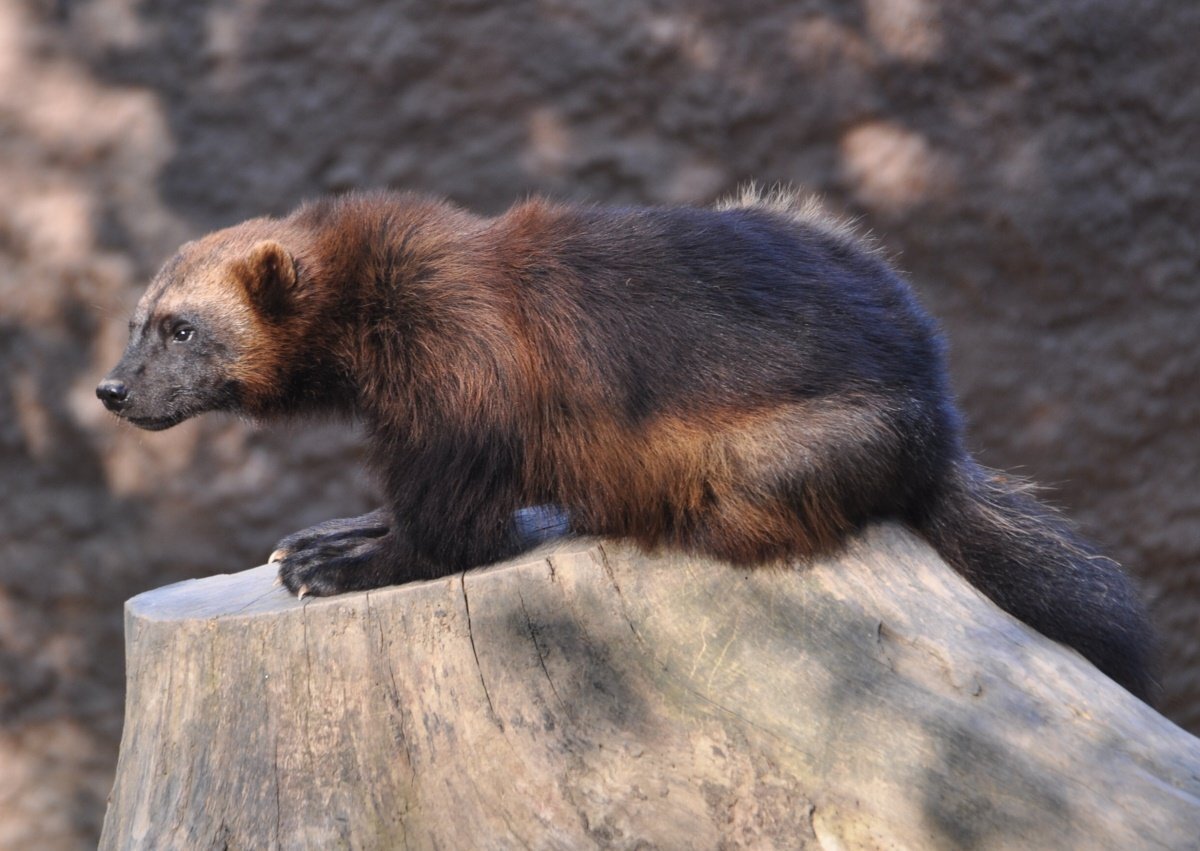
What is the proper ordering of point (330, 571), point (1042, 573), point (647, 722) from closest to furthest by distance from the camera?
point (647, 722) → point (1042, 573) → point (330, 571)

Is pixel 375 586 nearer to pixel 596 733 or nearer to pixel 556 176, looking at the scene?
pixel 596 733

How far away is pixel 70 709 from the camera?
4895mm

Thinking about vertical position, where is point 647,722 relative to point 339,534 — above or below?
above

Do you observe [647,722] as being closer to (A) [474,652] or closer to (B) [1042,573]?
(A) [474,652]

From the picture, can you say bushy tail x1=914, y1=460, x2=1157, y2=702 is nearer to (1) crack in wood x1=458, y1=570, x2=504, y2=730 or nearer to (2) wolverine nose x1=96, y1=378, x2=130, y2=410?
(1) crack in wood x1=458, y1=570, x2=504, y2=730

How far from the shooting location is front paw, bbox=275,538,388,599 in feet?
9.27

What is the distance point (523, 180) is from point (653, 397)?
2523 mm

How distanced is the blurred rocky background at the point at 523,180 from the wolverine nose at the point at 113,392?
5.99 feet

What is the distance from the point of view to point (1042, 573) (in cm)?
270

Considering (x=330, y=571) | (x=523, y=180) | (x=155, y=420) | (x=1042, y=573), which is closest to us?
(x=1042, y=573)

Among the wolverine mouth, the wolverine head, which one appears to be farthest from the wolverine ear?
the wolverine mouth

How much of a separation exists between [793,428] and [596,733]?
2.60ft

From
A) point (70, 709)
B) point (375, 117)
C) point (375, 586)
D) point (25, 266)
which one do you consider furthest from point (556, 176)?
point (70, 709)

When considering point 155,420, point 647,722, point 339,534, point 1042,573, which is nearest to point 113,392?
point 155,420
